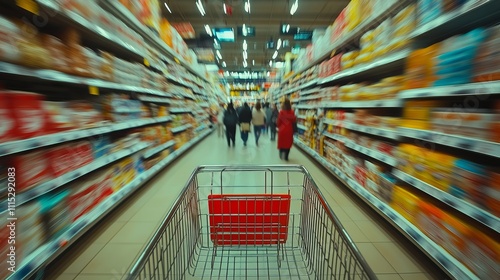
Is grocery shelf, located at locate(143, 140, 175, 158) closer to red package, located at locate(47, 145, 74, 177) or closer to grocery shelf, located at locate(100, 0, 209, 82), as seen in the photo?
red package, located at locate(47, 145, 74, 177)

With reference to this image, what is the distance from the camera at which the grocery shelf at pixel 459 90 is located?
1179mm

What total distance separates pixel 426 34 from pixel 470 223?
1.33 m

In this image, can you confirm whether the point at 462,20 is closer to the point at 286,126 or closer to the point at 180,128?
the point at 286,126

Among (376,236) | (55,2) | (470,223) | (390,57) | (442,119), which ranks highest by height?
(55,2)

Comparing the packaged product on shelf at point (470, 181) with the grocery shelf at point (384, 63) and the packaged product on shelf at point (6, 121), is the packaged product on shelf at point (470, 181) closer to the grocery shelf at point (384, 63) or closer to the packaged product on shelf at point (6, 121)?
the grocery shelf at point (384, 63)

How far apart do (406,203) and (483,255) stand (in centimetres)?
63

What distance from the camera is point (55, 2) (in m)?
1.58

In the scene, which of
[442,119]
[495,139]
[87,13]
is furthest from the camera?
[87,13]

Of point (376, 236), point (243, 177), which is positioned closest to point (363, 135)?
point (376, 236)

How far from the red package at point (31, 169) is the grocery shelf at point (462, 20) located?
8.94ft

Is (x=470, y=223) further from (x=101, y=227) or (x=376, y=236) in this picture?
(x=101, y=227)

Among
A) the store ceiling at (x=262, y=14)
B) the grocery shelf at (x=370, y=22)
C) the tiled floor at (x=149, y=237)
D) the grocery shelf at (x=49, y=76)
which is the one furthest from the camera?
the store ceiling at (x=262, y=14)

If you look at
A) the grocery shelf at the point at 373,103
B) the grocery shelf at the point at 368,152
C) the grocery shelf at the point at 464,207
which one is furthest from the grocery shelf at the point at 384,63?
the grocery shelf at the point at 464,207

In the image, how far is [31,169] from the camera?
143 cm
